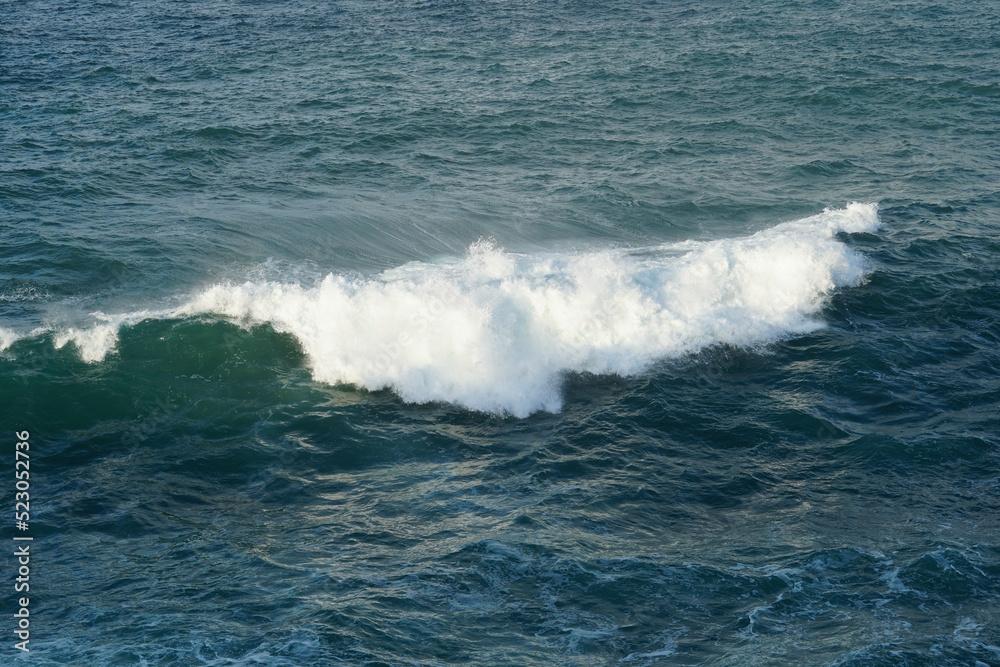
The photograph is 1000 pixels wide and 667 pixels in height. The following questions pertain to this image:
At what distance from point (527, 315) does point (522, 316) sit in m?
0.14

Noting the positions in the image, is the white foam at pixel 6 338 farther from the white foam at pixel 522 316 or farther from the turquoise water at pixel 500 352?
the white foam at pixel 522 316

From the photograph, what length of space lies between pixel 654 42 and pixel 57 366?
104ft

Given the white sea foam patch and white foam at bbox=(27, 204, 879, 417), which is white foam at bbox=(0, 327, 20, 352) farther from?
the white sea foam patch

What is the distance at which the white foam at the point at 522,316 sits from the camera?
20875 mm

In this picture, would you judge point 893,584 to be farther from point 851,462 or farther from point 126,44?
point 126,44

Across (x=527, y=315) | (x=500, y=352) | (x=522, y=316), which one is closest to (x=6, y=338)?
(x=500, y=352)

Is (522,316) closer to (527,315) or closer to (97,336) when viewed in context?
(527,315)

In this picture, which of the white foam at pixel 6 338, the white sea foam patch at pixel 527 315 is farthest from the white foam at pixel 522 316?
the white foam at pixel 6 338

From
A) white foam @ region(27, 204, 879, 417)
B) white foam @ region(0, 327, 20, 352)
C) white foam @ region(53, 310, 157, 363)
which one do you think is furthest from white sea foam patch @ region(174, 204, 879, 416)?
white foam @ region(0, 327, 20, 352)

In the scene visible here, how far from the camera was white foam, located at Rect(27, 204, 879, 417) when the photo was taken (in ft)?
68.5

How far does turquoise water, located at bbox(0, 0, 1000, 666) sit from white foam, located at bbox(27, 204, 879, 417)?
10cm

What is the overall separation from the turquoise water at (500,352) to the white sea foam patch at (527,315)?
0.10m

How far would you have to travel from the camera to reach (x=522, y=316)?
73.5 ft

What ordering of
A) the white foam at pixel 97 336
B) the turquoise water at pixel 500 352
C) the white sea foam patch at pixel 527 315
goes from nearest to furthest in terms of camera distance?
the turquoise water at pixel 500 352, the white sea foam patch at pixel 527 315, the white foam at pixel 97 336
